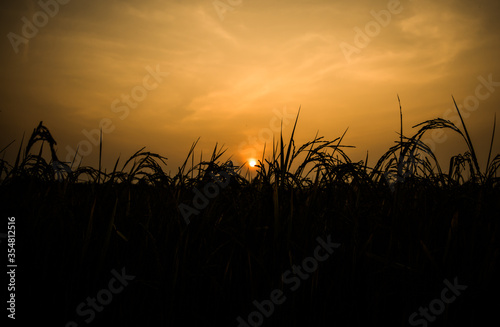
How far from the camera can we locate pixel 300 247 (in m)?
2.62

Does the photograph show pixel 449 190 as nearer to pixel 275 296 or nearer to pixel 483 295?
pixel 483 295

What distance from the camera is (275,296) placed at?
2.48 metres

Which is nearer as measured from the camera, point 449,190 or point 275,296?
point 275,296

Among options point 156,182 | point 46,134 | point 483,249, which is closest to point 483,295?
point 483,249

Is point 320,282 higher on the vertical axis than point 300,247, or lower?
lower

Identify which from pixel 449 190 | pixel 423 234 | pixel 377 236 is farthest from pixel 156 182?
pixel 449 190

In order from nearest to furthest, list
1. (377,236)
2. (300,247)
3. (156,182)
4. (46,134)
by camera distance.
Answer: (300,247), (46,134), (377,236), (156,182)

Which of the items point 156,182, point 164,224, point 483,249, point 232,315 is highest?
point 156,182

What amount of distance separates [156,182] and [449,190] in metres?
3.05

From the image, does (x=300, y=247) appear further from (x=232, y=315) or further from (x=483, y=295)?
(x=483, y=295)

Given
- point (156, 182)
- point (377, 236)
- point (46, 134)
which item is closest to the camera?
point (46, 134)

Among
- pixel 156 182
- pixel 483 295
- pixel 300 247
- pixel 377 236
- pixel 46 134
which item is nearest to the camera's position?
pixel 483 295

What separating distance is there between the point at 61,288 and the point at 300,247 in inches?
76.7

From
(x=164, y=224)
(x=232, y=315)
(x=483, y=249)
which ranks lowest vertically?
(x=232, y=315)
